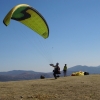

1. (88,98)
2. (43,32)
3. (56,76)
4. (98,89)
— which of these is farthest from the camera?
(56,76)

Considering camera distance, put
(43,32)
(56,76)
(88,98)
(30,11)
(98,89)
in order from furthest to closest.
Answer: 1. (56,76)
2. (43,32)
3. (30,11)
4. (98,89)
5. (88,98)

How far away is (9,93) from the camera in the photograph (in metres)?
18.4

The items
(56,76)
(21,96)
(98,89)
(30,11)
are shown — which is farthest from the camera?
(56,76)

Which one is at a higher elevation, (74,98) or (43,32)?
(43,32)

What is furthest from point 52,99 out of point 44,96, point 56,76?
point 56,76

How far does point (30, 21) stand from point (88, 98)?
32.1 feet

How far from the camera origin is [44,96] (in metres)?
16.6

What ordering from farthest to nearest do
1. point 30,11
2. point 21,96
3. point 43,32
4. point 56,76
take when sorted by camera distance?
point 56,76, point 43,32, point 30,11, point 21,96

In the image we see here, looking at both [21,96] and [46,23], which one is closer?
[21,96]

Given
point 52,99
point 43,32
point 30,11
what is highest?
point 30,11

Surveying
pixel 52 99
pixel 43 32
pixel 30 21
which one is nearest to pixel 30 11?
pixel 30 21

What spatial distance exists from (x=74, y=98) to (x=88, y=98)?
98 cm

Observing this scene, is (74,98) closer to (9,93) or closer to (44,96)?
(44,96)

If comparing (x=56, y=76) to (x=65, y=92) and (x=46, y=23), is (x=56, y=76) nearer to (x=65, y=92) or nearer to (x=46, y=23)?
(x=46, y=23)
